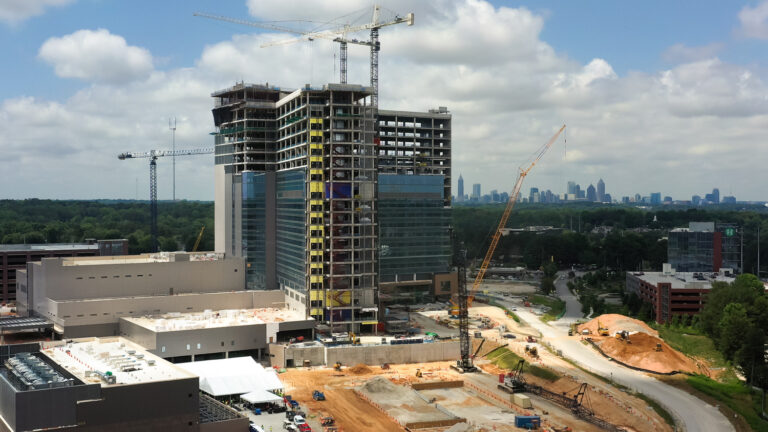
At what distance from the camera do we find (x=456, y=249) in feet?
390

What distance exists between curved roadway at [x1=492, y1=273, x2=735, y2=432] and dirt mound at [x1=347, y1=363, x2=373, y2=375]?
30851 mm

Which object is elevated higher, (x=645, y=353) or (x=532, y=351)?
(x=645, y=353)

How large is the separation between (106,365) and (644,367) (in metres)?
72.5

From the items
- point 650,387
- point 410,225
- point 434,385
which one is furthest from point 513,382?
point 410,225

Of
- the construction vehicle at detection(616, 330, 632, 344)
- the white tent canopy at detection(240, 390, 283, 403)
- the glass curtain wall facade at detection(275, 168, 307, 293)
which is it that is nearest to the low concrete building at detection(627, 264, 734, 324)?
the construction vehicle at detection(616, 330, 632, 344)

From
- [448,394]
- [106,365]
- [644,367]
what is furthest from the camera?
[644,367]

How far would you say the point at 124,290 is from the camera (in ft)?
387

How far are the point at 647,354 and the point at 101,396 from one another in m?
76.8

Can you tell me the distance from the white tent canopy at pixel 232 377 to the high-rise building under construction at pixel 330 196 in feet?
78.1

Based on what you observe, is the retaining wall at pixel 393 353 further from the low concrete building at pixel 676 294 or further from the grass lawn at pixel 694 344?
→ the low concrete building at pixel 676 294

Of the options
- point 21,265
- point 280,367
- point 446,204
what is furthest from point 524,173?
point 21,265

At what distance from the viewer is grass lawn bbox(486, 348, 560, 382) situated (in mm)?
97750

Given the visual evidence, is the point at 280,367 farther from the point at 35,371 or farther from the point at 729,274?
the point at 729,274

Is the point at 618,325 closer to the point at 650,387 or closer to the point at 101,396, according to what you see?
the point at 650,387
